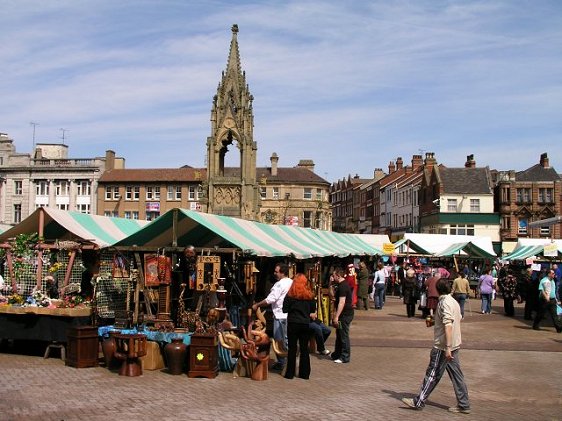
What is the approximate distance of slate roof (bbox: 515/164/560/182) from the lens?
61.1 metres

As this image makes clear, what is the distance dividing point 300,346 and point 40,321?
509 cm

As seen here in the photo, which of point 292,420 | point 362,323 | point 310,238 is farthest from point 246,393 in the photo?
point 310,238

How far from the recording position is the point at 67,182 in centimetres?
7262

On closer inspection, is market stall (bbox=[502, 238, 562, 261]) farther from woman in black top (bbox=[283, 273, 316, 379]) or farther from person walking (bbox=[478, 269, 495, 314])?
woman in black top (bbox=[283, 273, 316, 379])

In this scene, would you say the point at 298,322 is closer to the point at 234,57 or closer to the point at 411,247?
the point at 234,57

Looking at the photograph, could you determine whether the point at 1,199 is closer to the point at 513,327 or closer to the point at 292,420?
the point at 513,327

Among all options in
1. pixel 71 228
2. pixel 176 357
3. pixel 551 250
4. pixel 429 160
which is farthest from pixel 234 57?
pixel 429 160

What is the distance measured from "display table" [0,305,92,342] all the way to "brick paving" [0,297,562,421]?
42 cm

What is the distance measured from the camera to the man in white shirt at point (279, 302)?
11.5 metres

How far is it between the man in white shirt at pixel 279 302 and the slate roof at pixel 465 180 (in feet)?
179

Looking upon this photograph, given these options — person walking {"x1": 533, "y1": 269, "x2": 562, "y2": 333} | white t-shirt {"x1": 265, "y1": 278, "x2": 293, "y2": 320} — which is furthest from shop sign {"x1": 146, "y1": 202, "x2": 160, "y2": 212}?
white t-shirt {"x1": 265, "y1": 278, "x2": 293, "y2": 320}

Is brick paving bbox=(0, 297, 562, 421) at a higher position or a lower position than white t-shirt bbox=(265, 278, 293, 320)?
lower

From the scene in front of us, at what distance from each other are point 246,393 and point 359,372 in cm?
269

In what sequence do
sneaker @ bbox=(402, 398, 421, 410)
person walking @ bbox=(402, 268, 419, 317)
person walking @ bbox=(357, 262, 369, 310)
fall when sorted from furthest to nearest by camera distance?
person walking @ bbox=(357, 262, 369, 310) → person walking @ bbox=(402, 268, 419, 317) → sneaker @ bbox=(402, 398, 421, 410)
